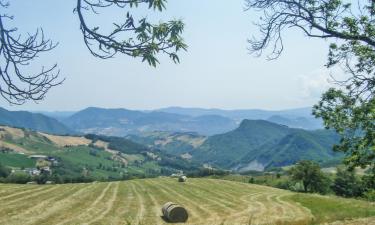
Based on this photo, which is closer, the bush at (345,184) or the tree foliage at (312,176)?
the bush at (345,184)

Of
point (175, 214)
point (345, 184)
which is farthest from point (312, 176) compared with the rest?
point (175, 214)

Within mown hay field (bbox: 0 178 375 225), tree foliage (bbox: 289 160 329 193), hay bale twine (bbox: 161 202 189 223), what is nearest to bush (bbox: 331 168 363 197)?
tree foliage (bbox: 289 160 329 193)

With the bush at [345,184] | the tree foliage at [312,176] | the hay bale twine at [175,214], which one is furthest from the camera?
the tree foliage at [312,176]

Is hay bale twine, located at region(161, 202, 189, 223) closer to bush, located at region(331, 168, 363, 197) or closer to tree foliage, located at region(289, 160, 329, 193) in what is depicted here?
tree foliage, located at region(289, 160, 329, 193)

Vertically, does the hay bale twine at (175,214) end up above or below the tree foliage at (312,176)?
above

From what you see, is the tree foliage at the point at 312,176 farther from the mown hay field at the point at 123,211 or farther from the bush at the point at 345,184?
the mown hay field at the point at 123,211

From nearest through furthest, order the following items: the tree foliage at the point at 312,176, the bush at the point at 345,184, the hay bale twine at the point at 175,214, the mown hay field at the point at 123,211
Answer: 1. the mown hay field at the point at 123,211
2. the hay bale twine at the point at 175,214
3. the bush at the point at 345,184
4. the tree foliage at the point at 312,176

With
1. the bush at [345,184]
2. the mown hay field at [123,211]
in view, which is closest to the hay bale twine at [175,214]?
the mown hay field at [123,211]

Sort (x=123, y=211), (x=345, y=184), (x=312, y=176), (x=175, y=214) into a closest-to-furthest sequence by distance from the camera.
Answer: (x=175, y=214), (x=123, y=211), (x=312, y=176), (x=345, y=184)

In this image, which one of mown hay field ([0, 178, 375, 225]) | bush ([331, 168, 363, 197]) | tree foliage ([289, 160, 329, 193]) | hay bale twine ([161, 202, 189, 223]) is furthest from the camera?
tree foliage ([289, 160, 329, 193])

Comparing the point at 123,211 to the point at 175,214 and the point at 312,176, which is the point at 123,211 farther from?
the point at 312,176

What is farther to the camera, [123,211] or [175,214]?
[123,211]

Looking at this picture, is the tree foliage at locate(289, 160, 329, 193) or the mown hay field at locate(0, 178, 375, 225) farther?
the tree foliage at locate(289, 160, 329, 193)

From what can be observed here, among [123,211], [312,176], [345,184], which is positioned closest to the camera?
[123,211]
